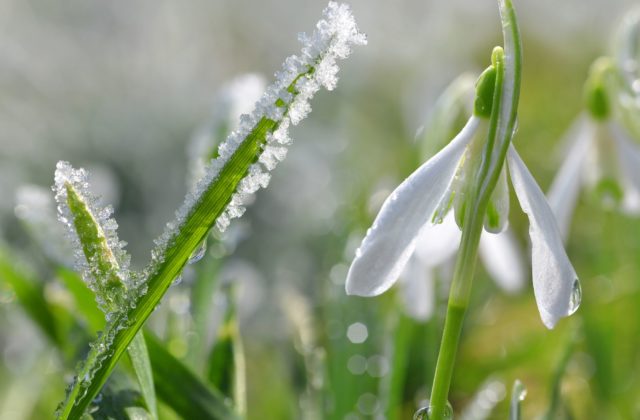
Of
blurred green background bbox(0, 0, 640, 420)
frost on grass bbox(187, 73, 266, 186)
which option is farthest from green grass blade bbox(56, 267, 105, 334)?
frost on grass bbox(187, 73, 266, 186)

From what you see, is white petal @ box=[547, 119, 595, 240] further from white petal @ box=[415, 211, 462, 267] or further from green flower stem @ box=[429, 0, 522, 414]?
green flower stem @ box=[429, 0, 522, 414]

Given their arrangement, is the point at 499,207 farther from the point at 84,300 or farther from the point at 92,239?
the point at 84,300

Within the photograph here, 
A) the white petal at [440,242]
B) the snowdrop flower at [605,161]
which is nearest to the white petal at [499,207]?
the white petal at [440,242]

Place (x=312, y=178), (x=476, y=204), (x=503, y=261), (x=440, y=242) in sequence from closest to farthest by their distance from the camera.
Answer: (x=476, y=204), (x=440, y=242), (x=503, y=261), (x=312, y=178)

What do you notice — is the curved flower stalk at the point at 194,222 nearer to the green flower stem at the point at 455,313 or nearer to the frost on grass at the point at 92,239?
the frost on grass at the point at 92,239

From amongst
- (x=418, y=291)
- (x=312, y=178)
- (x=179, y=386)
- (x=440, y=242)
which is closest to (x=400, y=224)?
(x=179, y=386)

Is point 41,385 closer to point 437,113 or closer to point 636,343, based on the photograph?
point 437,113

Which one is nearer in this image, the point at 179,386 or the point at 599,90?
the point at 179,386
